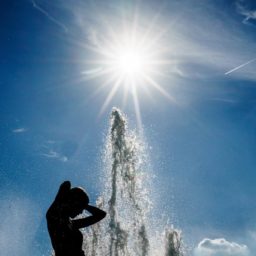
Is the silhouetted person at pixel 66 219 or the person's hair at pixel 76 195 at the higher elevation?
the person's hair at pixel 76 195

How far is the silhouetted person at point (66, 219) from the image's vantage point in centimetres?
385

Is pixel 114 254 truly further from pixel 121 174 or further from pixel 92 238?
pixel 121 174

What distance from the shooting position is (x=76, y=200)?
3.95 metres

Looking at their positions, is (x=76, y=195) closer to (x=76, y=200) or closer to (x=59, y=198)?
(x=76, y=200)

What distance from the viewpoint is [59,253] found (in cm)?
385

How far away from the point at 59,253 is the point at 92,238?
2010cm

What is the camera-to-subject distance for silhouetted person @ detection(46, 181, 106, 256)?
3848mm

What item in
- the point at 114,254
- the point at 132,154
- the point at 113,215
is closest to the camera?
the point at 114,254

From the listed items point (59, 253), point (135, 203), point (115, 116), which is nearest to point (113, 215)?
point (135, 203)

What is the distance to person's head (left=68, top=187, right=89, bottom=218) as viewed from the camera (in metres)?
3.94

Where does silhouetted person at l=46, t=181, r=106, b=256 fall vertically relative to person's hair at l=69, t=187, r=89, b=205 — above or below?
below

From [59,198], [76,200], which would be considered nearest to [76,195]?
[76,200]

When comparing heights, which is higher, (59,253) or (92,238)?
(92,238)

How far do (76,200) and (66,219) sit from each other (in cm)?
A: 24
